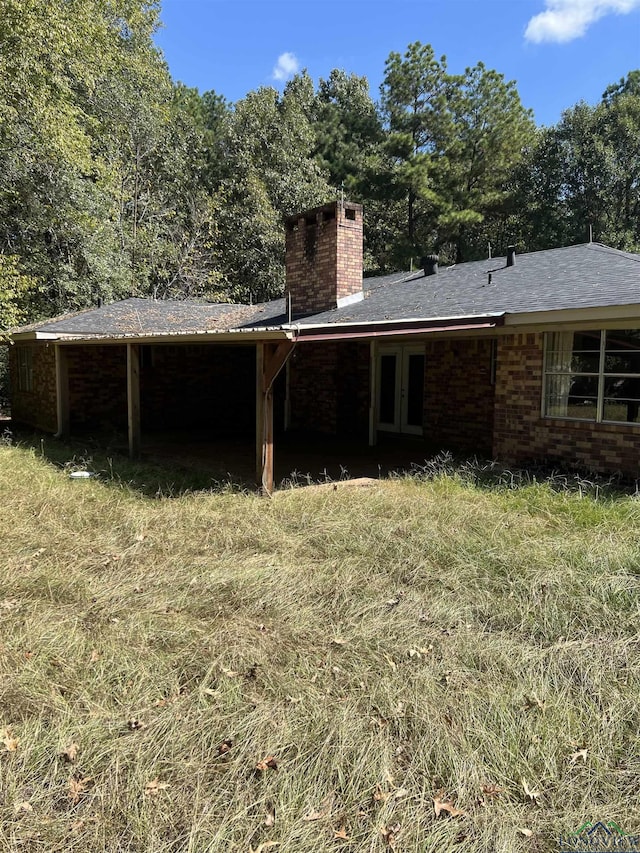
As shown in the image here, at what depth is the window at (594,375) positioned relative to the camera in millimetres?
7406

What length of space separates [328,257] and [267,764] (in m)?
10.8

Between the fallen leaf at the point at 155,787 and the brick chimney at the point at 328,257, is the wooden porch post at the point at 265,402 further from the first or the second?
the brick chimney at the point at 328,257

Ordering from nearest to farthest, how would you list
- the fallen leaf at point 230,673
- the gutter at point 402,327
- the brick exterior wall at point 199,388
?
the fallen leaf at point 230,673 → the gutter at point 402,327 → the brick exterior wall at point 199,388

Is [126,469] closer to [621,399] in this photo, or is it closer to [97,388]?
[97,388]

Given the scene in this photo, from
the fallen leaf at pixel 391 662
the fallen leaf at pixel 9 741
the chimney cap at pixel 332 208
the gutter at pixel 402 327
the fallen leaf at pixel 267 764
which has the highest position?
the chimney cap at pixel 332 208

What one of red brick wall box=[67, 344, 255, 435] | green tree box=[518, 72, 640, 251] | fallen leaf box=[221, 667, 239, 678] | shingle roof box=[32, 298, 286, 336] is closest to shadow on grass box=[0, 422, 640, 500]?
red brick wall box=[67, 344, 255, 435]

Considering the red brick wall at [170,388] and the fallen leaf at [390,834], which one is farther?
the red brick wall at [170,388]

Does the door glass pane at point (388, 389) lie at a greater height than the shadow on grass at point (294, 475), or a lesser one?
greater

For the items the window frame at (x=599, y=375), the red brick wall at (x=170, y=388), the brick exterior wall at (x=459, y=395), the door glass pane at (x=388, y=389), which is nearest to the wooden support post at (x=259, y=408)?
the window frame at (x=599, y=375)

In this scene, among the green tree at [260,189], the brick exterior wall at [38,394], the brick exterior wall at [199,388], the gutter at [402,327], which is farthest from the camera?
the green tree at [260,189]

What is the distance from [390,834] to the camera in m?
2.29

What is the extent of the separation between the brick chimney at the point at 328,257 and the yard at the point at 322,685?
7396 millimetres

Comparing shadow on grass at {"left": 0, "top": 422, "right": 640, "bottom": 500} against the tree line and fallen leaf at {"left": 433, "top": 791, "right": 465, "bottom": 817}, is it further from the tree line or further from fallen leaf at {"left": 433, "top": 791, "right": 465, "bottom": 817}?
the tree line

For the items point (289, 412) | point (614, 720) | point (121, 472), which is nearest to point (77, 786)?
point (614, 720)
